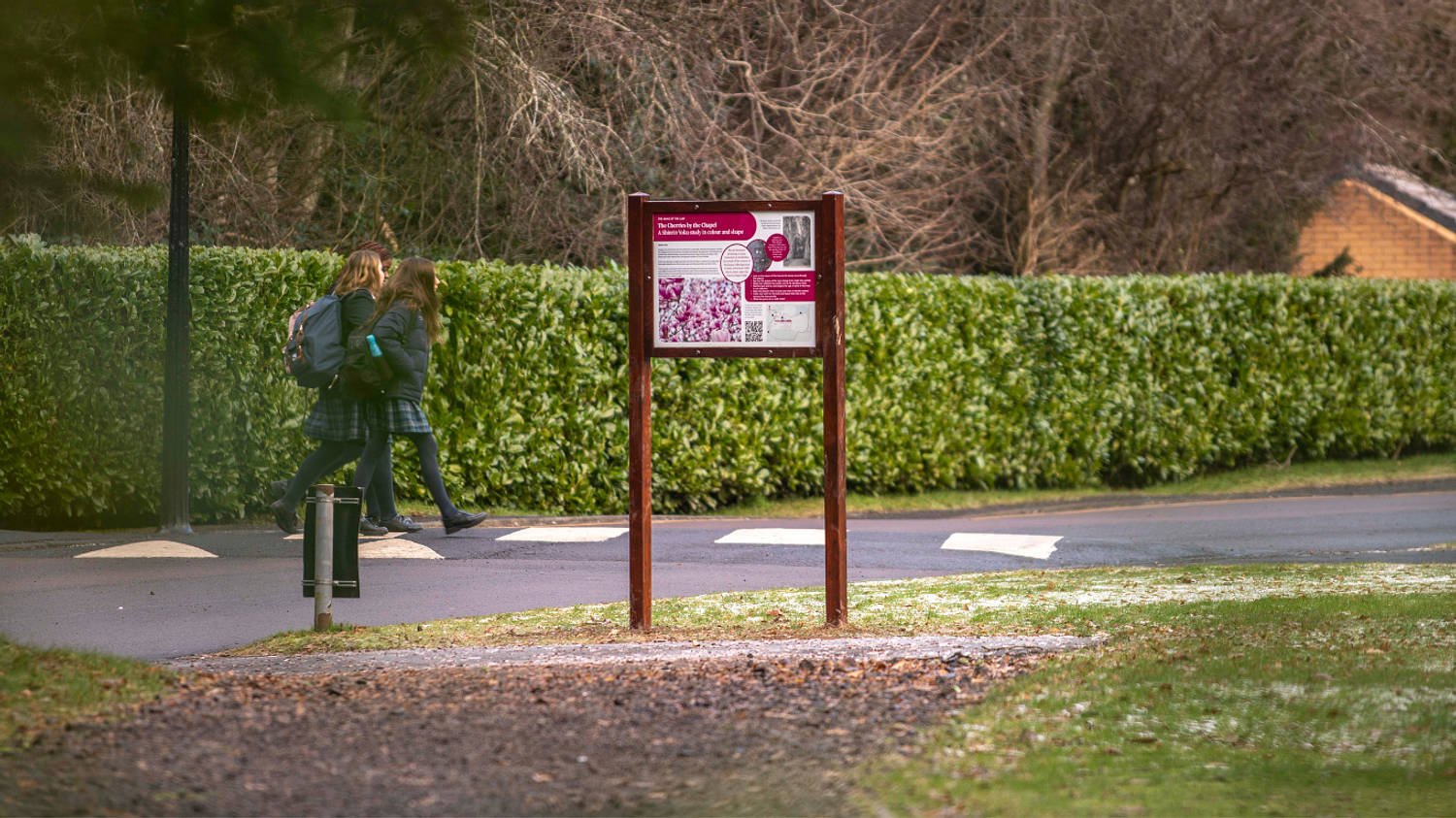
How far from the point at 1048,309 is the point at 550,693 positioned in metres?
12.1

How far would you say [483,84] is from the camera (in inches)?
620

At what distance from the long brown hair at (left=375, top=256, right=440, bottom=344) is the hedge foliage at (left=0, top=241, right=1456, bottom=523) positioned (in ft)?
7.42

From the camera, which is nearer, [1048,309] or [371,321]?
[371,321]

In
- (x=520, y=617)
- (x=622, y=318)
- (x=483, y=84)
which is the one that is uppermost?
(x=483, y=84)

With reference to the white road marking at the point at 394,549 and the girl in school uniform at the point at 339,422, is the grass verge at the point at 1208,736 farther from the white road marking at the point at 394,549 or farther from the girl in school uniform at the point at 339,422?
the girl in school uniform at the point at 339,422

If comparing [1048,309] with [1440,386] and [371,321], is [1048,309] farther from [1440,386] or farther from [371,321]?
[371,321]

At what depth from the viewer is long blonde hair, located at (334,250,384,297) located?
33.6 ft

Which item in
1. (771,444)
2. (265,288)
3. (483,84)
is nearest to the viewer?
(265,288)

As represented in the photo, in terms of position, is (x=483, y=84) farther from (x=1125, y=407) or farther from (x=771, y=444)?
(x=1125, y=407)

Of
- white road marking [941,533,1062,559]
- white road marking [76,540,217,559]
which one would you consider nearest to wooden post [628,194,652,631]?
white road marking [76,540,217,559]

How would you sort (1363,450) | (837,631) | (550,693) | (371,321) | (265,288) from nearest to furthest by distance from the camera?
(550,693) → (837,631) → (371,321) → (265,288) → (1363,450)

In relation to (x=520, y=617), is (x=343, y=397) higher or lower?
higher

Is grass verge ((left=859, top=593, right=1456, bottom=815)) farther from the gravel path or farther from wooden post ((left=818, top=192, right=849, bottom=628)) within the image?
wooden post ((left=818, top=192, right=849, bottom=628))

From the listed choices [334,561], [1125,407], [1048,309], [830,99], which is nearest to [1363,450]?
[1125,407]
